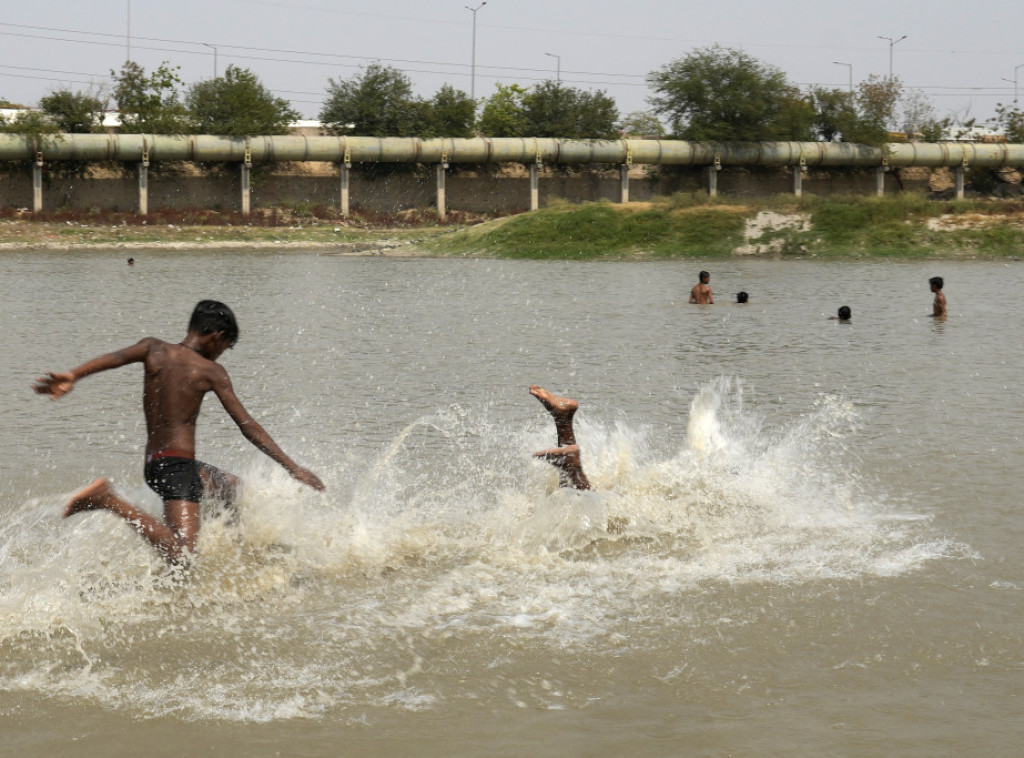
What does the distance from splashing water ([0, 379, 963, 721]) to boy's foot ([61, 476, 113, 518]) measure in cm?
38

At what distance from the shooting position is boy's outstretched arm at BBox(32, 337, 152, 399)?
5.83m

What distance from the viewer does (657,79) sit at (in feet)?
204

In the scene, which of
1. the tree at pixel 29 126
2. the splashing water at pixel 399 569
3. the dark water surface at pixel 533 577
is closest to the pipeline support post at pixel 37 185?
the tree at pixel 29 126

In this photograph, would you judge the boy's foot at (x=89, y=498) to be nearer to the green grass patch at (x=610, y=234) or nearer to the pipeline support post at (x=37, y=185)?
the green grass patch at (x=610, y=234)

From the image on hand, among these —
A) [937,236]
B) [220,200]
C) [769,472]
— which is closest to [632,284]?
[937,236]

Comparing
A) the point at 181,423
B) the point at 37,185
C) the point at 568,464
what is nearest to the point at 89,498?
the point at 181,423

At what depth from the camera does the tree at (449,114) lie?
60.3 metres

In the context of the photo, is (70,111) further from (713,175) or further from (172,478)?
(172,478)

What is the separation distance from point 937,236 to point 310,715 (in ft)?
125

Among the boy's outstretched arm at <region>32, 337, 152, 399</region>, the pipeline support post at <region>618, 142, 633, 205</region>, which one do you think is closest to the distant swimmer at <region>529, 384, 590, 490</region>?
the boy's outstretched arm at <region>32, 337, 152, 399</region>

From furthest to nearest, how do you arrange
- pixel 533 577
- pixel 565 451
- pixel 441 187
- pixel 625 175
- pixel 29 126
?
pixel 625 175, pixel 441 187, pixel 29 126, pixel 565 451, pixel 533 577

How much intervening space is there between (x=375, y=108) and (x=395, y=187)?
17.7ft

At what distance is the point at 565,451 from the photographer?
7.56m

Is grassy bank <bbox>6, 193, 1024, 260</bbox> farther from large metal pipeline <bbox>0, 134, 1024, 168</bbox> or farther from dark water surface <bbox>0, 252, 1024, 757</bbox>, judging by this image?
dark water surface <bbox>0, 252, 1024, 757</bbox>
